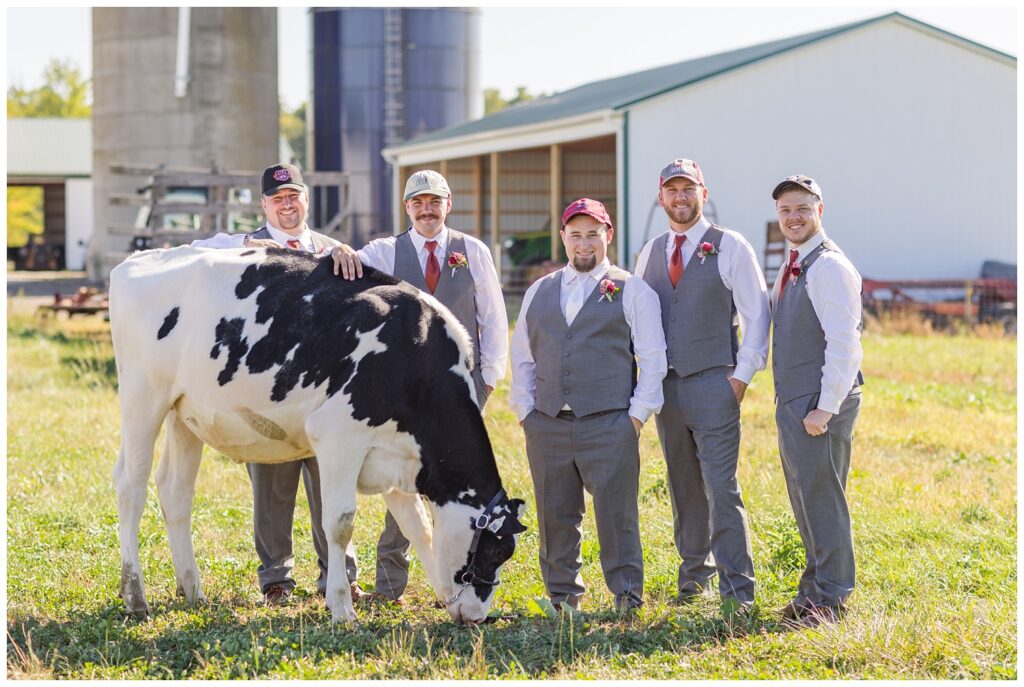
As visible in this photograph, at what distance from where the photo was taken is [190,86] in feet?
105

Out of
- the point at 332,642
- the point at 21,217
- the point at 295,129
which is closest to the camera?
the point at 332,642

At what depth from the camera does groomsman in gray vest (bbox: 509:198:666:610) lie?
240 inches

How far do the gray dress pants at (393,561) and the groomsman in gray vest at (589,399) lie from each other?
0.54m

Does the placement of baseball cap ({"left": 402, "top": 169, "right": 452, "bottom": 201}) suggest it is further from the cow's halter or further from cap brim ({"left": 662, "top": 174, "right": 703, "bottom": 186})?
the cow's halter

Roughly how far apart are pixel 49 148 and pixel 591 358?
4784cm

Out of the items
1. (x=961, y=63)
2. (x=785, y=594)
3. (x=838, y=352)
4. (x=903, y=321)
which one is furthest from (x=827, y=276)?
(x=961, y=63)

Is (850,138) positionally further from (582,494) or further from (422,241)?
(582,494)

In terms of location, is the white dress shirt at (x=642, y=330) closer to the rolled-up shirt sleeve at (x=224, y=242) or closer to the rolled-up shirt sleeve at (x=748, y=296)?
the rolled-up shirt sleeve at (x=748, y=296)

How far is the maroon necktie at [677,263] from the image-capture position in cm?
630

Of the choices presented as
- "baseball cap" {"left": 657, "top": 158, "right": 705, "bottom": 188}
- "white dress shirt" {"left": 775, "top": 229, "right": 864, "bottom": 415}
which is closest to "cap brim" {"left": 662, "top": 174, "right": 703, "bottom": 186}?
"baseball cap" {"left": 657, "top": 158, "right": 705, "bottom": 188}

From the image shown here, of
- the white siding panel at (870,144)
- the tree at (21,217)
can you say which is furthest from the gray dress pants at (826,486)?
the tree at (21,217)

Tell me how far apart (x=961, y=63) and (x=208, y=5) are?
61.2 ft

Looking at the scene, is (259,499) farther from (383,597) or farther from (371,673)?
(371,673)

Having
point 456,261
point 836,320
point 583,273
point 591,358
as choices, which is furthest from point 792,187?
point 456,261
